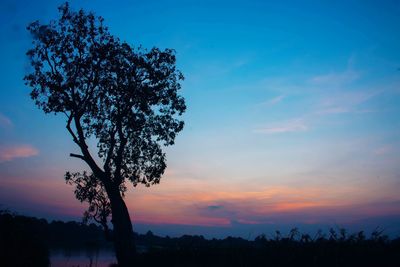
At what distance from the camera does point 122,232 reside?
21.2m

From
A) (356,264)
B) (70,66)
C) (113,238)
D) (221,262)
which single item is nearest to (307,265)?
(356,264)

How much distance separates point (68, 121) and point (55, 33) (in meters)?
5.95

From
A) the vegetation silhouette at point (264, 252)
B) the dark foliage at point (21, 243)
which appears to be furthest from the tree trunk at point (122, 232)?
the dark foliage at point (21, 243)

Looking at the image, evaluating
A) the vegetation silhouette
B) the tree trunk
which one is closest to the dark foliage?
the vegetation silhouette

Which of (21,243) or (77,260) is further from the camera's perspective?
(77,260)

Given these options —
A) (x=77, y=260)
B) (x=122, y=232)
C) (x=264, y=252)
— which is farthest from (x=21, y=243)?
(x=77, y=260)

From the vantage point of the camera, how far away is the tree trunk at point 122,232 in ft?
68.2

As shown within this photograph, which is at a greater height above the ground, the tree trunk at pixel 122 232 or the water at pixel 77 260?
the tree trunk at pixel 122 232

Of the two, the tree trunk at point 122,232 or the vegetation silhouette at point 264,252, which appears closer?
the vegetation silhouette at point 264,252

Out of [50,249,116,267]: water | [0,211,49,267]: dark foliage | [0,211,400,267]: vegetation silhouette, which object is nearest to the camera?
[0,211,400,267]: vegetation silhouette

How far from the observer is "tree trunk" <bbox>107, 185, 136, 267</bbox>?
68.2ft

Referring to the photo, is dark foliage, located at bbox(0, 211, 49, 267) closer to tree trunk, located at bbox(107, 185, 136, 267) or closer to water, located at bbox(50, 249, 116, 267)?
water, located at bbox(50, 249, 116, 267)

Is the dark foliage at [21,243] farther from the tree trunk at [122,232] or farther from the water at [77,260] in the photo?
the tree trunk at [122,232]

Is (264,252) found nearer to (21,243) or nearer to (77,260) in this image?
(21,243)
